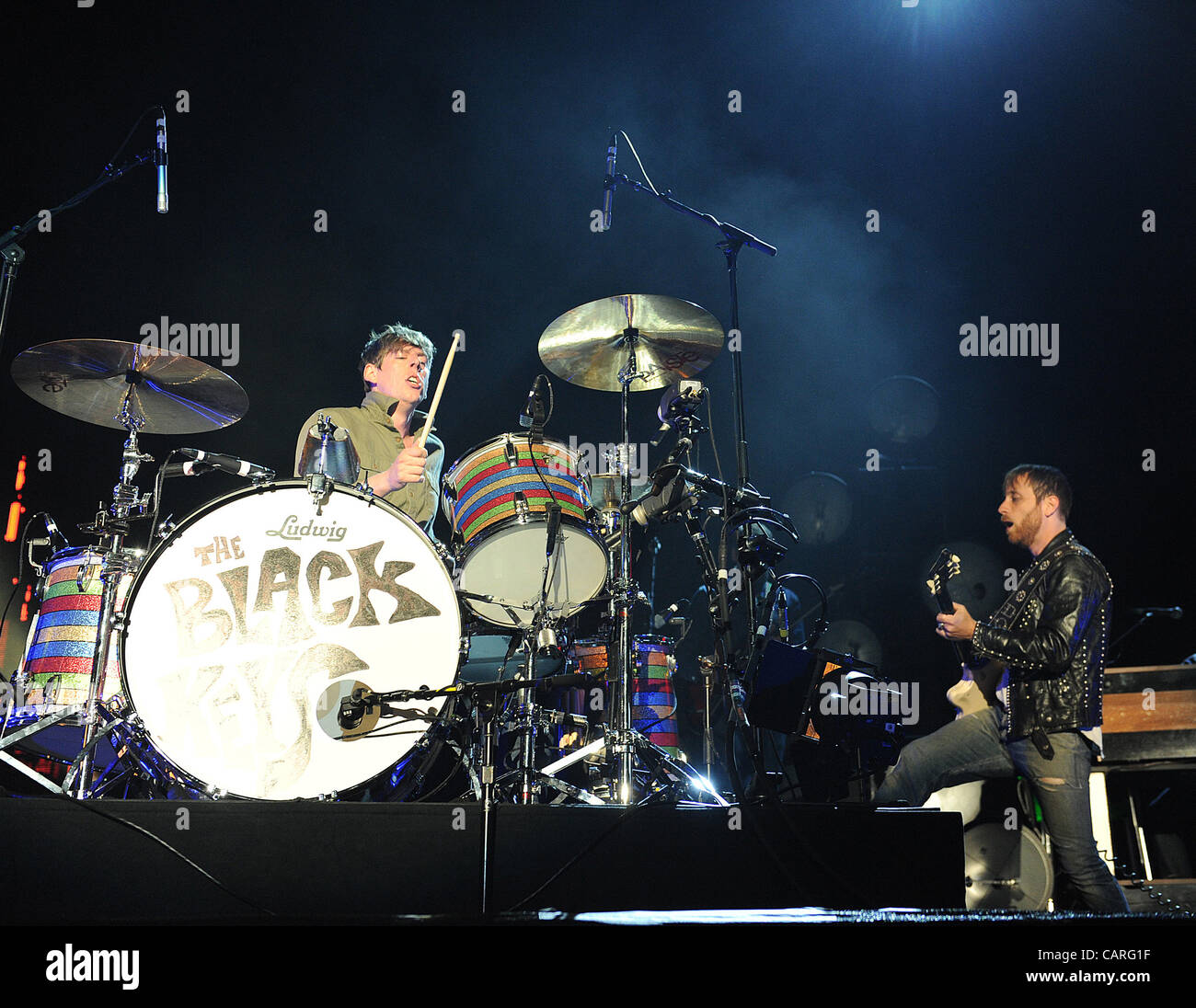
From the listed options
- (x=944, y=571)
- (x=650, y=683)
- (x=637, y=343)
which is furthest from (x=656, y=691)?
(x=637, y=343)

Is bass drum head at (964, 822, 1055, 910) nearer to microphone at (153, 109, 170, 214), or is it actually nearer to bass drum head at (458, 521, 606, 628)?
bass drum head at (458, 521, 606, 628)

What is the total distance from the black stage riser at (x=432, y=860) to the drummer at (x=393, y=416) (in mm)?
1928

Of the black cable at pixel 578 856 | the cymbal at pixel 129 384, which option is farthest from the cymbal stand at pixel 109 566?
the black cable at pixel 578 856

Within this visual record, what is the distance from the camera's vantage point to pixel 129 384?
460 centimetres

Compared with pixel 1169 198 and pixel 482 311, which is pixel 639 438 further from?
pixel 1169 198

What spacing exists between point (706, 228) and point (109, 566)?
4.81 metres

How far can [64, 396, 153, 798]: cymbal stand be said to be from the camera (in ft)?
11.6

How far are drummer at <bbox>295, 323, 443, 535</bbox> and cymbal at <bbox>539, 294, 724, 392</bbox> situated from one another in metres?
0.70

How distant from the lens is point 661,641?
5.48 m
